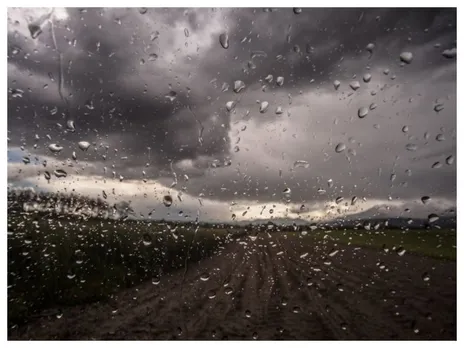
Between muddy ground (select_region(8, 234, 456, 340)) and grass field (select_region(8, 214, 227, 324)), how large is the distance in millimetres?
88

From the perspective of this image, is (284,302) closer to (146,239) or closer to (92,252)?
(146,239)

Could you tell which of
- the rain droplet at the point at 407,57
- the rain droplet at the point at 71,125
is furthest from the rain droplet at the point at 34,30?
the rain droplet at the point at 407,57

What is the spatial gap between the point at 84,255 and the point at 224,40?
1.76 m

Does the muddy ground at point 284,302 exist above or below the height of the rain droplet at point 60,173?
below

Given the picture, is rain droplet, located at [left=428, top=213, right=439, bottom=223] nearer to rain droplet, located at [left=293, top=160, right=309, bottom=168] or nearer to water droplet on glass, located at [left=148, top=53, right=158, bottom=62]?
rain droplet, located at [left=293, top=160, right=309, bottom=168]

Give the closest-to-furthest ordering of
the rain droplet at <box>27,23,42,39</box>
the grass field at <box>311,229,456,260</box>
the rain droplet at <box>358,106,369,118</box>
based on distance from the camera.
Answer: the grass field at <box>311,229,456,260</box>, the rain droplet at <box>358,106,369,118</box>, the rain droplet at <box>27,23,42,39</box>

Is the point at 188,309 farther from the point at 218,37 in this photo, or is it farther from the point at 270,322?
the point at 218,37

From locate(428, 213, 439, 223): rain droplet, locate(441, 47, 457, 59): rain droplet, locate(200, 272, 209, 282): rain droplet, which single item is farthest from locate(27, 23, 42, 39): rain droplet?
locate(428, 213, 439, 223): rain droplet

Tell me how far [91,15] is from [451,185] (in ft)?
8.86

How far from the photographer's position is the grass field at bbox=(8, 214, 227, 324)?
2.26 meters

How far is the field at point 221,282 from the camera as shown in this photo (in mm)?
2137

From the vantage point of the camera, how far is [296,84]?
7.54 ft

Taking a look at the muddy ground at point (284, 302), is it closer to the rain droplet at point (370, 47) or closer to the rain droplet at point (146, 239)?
the rain droplet at point (146, 239)

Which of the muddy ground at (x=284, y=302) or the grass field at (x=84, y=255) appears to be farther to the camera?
the grass field at (x=84, y=255)
